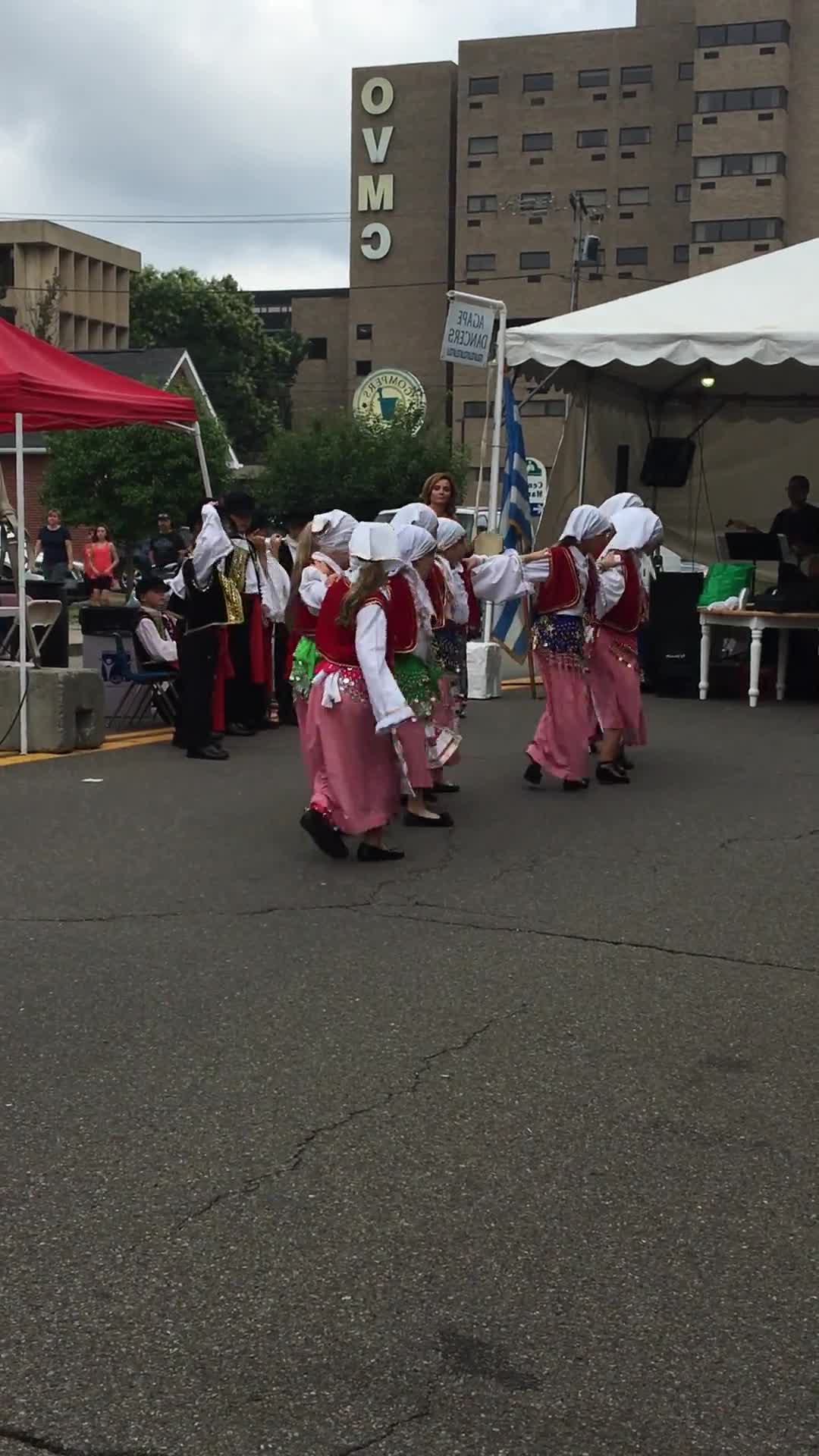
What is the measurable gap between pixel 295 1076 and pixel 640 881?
328cm

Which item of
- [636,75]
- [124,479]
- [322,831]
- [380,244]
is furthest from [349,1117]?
[380,244]

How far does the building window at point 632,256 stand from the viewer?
263ft

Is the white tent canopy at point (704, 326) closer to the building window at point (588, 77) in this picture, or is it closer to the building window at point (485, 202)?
the building window at point (485, 202)

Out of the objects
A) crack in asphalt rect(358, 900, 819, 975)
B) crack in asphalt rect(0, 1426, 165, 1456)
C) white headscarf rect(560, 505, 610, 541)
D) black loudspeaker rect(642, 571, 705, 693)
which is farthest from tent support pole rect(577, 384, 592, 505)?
crack in asphalt rect(0, 1426, 165, 1456)

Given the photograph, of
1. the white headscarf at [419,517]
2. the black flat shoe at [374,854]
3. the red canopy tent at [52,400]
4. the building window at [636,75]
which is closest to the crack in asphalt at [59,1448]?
the black flat shoe at [374,854]

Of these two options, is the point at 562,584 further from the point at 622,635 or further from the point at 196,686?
the point at 196,686

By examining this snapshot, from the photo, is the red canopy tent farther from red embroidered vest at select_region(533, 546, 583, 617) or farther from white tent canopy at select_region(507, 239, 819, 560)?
white tent canopy at select_region(507, 239, 819, 560)

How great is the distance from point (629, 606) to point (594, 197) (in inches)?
2906

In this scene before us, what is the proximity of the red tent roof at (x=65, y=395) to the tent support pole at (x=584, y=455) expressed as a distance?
5939 mm

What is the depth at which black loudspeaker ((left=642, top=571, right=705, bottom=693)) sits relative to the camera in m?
16.8

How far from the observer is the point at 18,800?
392 inches

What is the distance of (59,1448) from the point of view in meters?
3.00

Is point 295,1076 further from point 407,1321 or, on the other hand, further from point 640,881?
point 640,881

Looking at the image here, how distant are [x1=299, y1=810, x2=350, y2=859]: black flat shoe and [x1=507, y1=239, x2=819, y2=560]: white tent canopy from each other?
799 cm
